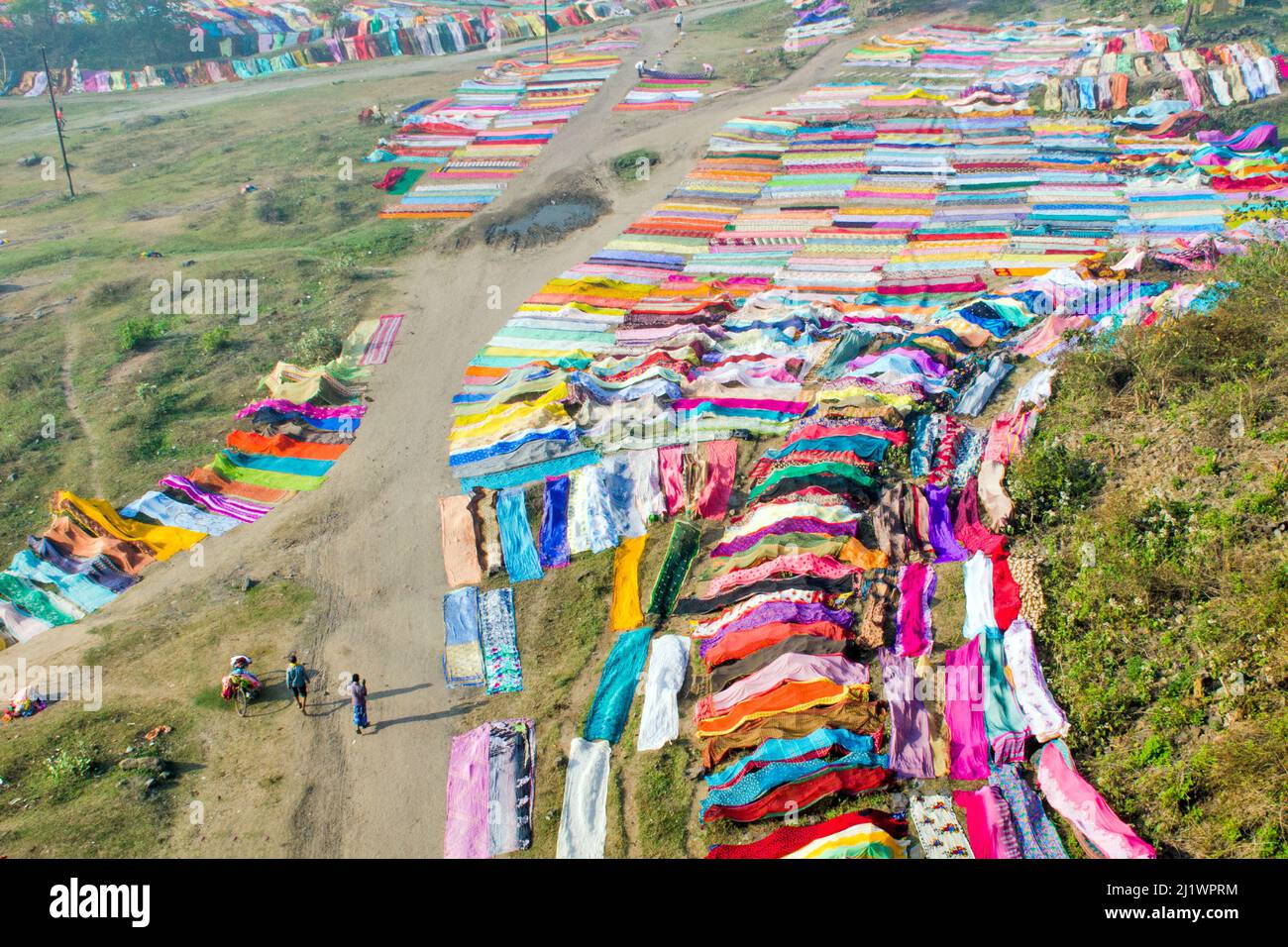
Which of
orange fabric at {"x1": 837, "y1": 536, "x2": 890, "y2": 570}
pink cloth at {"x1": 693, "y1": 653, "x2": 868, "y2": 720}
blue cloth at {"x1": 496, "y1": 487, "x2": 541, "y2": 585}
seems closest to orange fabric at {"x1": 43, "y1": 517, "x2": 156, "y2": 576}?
blue cloth at {"x1": 496, "y1": 487, "x2": 541, "y2": 585}

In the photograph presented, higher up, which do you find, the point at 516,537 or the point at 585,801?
the point at 516,537

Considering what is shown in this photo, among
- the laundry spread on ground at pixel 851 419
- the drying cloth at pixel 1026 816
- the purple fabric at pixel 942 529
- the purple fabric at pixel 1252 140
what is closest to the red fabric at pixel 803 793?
the laundry spread on ground at pixel 851 419

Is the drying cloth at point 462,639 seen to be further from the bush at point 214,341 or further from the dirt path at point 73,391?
the bush at point 214,341

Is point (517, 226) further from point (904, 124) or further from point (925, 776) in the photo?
point (925, 776)

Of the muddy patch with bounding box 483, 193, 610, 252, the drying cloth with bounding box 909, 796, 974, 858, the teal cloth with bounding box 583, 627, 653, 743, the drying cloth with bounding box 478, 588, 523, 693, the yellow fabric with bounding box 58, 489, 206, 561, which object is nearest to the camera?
the drying cloth with bounding box 909, 796, 974, 858

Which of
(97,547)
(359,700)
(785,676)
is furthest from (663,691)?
(97,547)

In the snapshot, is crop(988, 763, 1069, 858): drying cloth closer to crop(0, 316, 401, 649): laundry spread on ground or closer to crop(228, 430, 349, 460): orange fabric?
crop(0, 316, 401, 649): laundry spread on ground

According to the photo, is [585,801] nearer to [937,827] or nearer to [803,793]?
[803,793]
